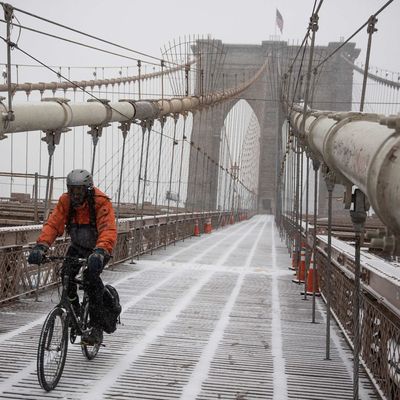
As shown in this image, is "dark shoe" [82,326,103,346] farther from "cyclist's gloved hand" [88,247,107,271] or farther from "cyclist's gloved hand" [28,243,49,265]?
"cyclist's gloved hand" [28,243,49,265]

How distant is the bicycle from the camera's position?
4480 millimetres

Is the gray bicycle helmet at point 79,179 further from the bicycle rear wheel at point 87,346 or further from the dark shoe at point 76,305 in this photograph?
the bicycle rear wheel at point 87,346

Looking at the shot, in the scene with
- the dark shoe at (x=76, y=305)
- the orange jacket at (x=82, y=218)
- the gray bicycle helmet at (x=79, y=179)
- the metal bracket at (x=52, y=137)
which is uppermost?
the metal bracket at (x=52, y=137)

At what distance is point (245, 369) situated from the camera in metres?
5.46

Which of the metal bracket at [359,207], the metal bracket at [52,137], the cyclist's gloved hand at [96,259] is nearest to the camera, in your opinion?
the metal bracket at [359,207]

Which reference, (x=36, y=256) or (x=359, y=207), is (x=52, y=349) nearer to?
(x=36, y=256)

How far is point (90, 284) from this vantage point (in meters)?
5.03

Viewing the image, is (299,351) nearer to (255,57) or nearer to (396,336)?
(396,336)

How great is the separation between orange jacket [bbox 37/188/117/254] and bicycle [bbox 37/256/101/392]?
0.27m

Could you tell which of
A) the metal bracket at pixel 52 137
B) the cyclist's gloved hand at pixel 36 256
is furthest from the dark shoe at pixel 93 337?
the metal bracket at pixel 52 137

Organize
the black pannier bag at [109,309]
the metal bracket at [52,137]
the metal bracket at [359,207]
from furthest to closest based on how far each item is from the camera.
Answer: the metal bracket at [52,137]
the black pannier bag at [109,309]
the metal bracket at [359,207]

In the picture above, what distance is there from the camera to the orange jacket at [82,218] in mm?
4957

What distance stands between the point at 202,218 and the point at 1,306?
68.1ft

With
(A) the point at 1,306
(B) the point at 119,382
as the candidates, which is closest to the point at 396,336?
(B) the point at 119,382
